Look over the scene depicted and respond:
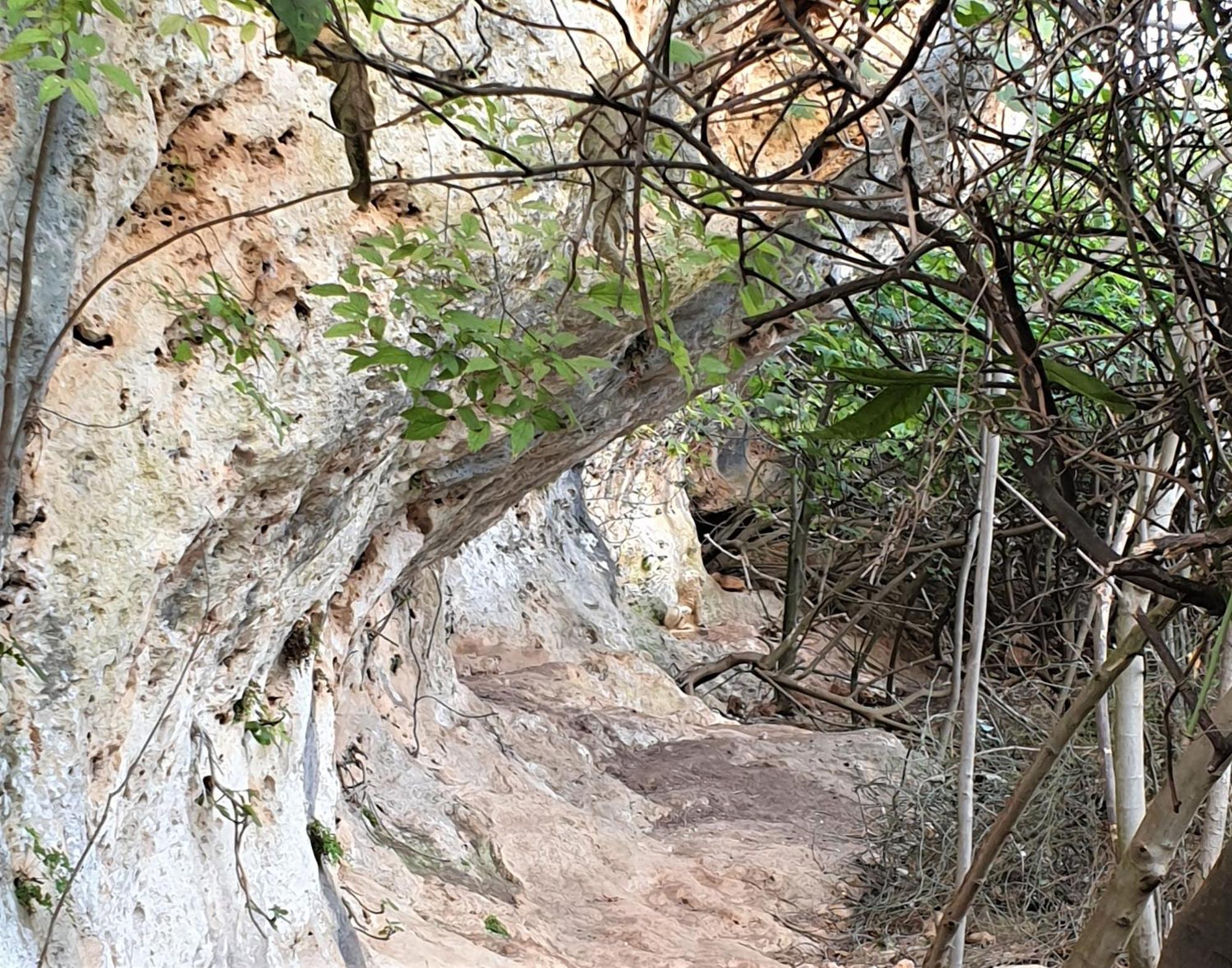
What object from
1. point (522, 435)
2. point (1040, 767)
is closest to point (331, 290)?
point (522, 435)

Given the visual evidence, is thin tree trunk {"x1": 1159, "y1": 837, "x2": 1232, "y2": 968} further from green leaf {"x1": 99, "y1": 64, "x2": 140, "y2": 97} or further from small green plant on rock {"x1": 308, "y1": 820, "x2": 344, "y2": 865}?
small green plant on rock {"x1": 308, "y1": 820, "x2": 344, "y2": 865}

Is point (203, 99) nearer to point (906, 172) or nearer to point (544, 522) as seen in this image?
point (906, 172)

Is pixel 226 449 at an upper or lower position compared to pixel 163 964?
upper

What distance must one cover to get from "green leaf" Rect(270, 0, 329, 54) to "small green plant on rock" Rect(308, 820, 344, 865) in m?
2.80

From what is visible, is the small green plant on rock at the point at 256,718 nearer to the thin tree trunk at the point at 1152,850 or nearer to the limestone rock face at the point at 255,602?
the limestone rock face at the point at 255,602

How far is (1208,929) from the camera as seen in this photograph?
95 cm

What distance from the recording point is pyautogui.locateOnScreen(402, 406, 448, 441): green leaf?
1.74m

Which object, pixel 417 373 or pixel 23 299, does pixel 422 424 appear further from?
pixel 23 299

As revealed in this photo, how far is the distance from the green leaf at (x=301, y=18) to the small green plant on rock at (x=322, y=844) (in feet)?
9.18

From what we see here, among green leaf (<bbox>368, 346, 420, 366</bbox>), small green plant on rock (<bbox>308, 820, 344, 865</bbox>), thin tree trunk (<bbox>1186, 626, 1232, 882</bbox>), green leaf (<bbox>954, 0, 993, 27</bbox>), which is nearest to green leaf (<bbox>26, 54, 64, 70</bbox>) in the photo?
green leaf (<bbox>368, 346, 420, 366</bbox>)

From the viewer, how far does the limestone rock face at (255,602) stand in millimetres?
2004

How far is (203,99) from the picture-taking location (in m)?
2.23

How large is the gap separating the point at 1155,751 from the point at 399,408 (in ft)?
9.71

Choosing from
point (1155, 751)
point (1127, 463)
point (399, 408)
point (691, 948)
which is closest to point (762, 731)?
point (691, 948)
